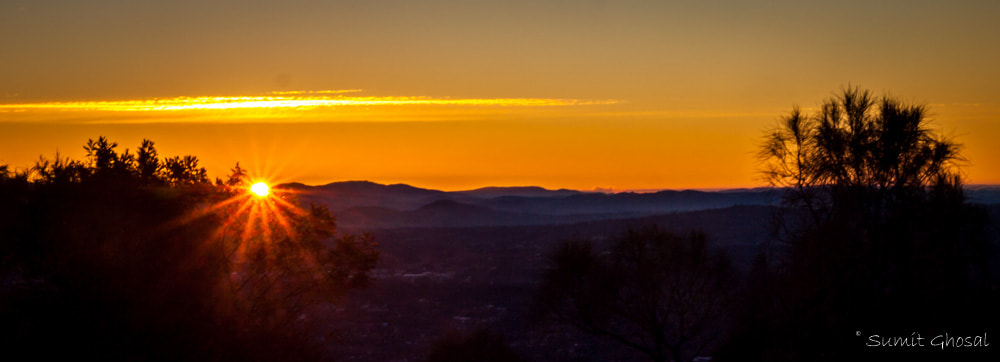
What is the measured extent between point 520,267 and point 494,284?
11015 mm

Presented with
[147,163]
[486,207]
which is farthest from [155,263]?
[486,207]

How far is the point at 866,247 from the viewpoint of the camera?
1568 cm

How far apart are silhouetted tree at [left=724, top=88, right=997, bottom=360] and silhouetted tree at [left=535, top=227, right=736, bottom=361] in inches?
250

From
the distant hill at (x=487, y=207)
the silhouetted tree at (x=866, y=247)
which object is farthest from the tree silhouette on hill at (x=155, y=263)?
the distant hill at (x=487, y=207)

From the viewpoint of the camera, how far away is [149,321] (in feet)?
56.2

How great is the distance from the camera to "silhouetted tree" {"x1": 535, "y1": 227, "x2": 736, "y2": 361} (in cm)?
2606

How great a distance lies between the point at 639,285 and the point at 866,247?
1122cm

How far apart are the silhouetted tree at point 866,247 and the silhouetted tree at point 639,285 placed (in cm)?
635

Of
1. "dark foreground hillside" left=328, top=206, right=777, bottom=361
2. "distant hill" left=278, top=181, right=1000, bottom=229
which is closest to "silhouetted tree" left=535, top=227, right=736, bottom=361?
"dark foreground hillside" left=328, top=206, right=777, bottom=361

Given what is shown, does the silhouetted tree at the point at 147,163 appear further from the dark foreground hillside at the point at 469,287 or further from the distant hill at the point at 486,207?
the distant hill at the point at 486,207

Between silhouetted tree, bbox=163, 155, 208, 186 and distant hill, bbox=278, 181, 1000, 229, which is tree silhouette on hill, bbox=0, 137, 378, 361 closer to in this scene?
silhouetted tree, bbox=163, 155, 208, 186

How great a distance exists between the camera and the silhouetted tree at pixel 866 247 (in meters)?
14.4

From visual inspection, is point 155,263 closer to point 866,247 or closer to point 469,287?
point 866,247

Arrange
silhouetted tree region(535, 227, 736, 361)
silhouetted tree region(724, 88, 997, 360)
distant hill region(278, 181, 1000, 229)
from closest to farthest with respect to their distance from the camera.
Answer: silhouetted tree region(724, 88, 997, 360), silhouetted tree region(535, 227, 736, 361), distant hill region(278, 181, 1000, 229)
